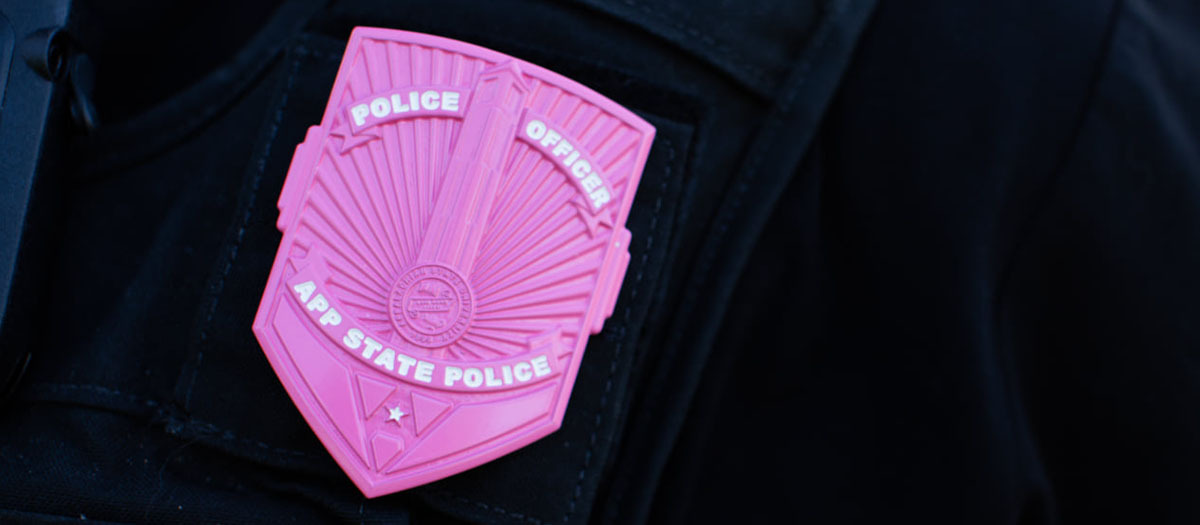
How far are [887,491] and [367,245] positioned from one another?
40 cm

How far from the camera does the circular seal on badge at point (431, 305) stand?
51 cm

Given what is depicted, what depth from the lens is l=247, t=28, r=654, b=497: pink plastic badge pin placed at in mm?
514

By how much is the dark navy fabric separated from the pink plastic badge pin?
27mm

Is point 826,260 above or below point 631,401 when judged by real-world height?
above

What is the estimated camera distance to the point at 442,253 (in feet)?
1.70

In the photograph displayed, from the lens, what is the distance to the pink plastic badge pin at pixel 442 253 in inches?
20.2

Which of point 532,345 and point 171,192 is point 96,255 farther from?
point 532,345

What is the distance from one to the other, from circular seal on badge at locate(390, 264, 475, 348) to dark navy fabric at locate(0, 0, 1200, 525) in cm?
9

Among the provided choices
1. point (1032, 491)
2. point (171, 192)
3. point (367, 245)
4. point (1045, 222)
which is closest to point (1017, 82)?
point (1045, 222)

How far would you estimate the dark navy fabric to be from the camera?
0.56 metres

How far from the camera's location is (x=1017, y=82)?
584 mm

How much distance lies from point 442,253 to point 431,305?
3cm

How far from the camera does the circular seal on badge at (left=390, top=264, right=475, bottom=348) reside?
513 mm

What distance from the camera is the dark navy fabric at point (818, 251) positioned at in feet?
1.84
